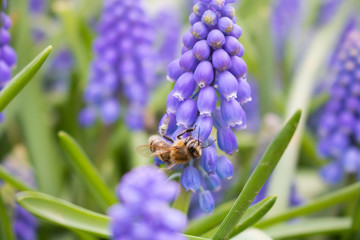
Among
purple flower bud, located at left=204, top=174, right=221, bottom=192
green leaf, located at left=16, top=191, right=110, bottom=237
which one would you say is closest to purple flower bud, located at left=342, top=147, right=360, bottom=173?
purple flower bud, located at left=204, top=174, right=221, bottom=192

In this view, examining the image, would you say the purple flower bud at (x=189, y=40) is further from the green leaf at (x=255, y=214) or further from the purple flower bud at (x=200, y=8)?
the green leaf at (x=255, y=214)

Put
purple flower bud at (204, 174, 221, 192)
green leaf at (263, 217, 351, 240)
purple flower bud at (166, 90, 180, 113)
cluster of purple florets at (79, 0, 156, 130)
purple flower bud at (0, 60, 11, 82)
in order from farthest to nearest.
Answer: cluster of purple florets at (79, 0, 156, 130) < green leaf at (263, 217, 351, 240) < purple flower bud at (0, 60, 11, 82) < purple flower bud at (204, 174, 221, 192) < purple flower bud at (166, 90, 180, 113)

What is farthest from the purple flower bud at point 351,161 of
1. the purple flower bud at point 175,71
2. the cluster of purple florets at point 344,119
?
the purple flower bud at point 175,71

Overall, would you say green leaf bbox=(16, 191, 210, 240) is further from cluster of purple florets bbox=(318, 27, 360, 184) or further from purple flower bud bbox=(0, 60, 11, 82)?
cluster of purple florets bbox=(318, 27, 360, 184)

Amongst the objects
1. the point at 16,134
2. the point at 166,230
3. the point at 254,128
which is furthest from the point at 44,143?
the point at 166,230

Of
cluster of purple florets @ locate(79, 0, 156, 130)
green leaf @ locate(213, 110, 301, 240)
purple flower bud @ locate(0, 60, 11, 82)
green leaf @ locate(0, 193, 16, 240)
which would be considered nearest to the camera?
green leaf @ locate(213, 110, 301, 240)

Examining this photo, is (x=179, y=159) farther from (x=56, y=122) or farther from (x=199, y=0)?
(x=56, y=122)
